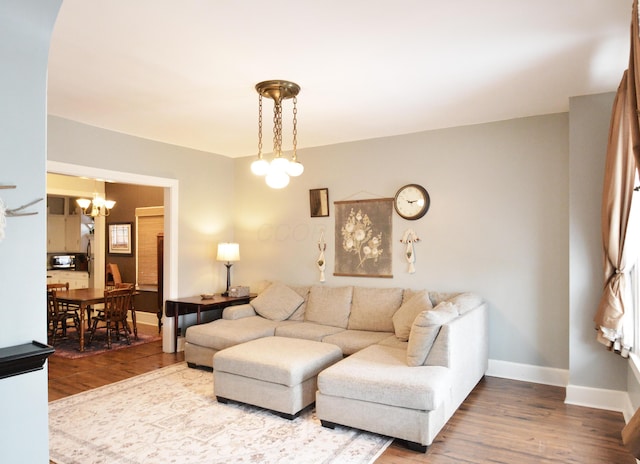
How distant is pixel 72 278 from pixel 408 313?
738cm

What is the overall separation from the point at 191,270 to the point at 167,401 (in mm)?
2172

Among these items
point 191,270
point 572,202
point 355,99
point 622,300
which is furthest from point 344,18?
point 191,270

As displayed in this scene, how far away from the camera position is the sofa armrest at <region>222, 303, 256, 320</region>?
5176 mm

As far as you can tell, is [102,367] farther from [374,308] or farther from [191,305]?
[374,308]

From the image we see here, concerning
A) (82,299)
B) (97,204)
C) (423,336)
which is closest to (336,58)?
(423,336)

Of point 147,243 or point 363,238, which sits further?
point 147,243

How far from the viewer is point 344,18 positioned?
2.42 m

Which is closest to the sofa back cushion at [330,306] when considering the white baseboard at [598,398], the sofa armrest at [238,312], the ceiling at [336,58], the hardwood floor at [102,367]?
the sofa armrest at [238,312]

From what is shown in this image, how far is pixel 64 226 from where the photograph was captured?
9.33 metres

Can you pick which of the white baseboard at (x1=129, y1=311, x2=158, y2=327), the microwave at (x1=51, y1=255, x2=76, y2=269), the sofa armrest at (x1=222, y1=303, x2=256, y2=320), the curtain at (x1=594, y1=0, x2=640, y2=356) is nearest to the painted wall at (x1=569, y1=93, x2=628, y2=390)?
the curtain at (x1=594, y1=0, x2=640, y2=356)

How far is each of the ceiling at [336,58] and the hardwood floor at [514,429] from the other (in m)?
2.60

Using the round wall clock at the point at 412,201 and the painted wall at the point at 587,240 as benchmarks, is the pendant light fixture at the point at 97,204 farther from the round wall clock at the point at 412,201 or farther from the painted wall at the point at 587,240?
the painted wall at the point at 587,240

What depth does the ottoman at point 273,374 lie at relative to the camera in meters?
3.43

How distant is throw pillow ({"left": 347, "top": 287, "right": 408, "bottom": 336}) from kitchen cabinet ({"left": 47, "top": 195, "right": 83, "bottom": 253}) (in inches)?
270
